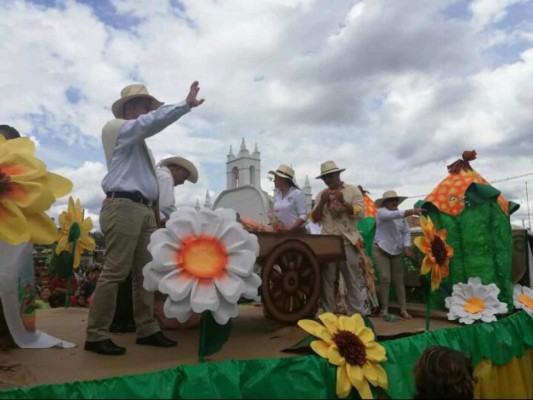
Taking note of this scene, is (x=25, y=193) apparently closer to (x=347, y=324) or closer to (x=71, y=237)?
(x=347, y=324)

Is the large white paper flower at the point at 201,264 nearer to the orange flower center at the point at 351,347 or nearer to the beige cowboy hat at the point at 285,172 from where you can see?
the orange flower center at the point at 351,347

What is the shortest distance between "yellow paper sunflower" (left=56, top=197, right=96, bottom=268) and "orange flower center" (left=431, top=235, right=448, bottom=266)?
9.84 feet

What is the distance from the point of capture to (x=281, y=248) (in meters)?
3.31

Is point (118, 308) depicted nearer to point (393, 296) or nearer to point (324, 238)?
point (324, 238)

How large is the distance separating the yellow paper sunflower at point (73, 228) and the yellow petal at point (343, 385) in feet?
9.62

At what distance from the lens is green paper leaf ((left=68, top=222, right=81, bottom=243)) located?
167 inches

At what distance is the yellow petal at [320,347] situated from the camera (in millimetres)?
2301

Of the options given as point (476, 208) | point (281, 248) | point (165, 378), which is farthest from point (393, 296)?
point (165, 378)

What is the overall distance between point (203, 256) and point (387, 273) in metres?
2.90

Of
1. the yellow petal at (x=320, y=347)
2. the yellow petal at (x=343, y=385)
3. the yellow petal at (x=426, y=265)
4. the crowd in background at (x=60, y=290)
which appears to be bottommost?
the yellow petal at (x=343, y=385)

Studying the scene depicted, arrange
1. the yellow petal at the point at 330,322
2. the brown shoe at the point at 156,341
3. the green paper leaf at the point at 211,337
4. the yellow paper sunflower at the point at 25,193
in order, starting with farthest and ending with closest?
the brown shoe at the point at 156,341 < the yellow petal at the point at 330,322 < the green paper leaf at the point at 211,337 < the yellow paper sunflower at the point at 25,193

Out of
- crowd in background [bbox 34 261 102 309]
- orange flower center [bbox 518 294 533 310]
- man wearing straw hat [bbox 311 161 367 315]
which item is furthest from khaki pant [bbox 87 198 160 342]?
orange flower center [bbox 518 294 533 310]

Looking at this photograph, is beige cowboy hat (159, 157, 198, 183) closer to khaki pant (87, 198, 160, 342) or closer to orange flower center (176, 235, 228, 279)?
khaki pant (87, 198, 160, 342)

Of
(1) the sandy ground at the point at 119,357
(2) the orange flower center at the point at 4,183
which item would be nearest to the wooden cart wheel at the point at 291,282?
(1) the sandy ground at the point at 119,357
